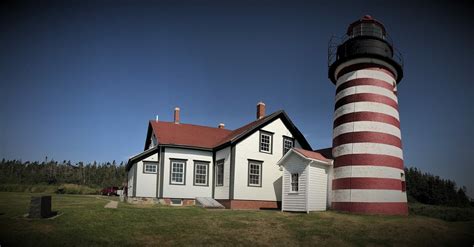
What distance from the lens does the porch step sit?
19.1 m

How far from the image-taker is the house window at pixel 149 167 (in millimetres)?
20984

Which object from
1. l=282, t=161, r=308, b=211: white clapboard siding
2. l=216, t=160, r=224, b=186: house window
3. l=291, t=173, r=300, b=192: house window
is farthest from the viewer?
l=216, t=160, r=224, b=186: house window

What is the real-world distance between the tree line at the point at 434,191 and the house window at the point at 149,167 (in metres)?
19.8

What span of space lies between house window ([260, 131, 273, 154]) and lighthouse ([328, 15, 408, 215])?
532 centimetres

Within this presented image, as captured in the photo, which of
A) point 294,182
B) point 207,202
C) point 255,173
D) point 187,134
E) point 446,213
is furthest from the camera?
point 187,134

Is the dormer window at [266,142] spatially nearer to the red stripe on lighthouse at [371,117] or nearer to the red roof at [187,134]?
the red roof at [187,134]

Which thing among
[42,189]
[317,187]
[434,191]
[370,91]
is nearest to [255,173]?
[317,187]

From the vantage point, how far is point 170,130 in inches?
911

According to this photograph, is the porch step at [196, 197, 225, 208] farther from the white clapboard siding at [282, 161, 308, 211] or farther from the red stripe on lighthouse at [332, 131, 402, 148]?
the red stripe on lighthouse at [332, 131, 402, 148]

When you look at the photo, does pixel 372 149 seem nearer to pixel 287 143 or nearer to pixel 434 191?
pixel 287 143

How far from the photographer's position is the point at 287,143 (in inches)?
870

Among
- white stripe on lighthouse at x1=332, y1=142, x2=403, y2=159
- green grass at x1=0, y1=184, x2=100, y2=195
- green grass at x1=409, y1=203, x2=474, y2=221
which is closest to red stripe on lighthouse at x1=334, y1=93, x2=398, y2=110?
white stripe on lighthouse at x1=332, y1=142, x2=403, y2=159

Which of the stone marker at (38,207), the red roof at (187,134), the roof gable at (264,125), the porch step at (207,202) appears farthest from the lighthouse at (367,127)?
the stone marker at (38,207)

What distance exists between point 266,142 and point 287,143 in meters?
1.64
